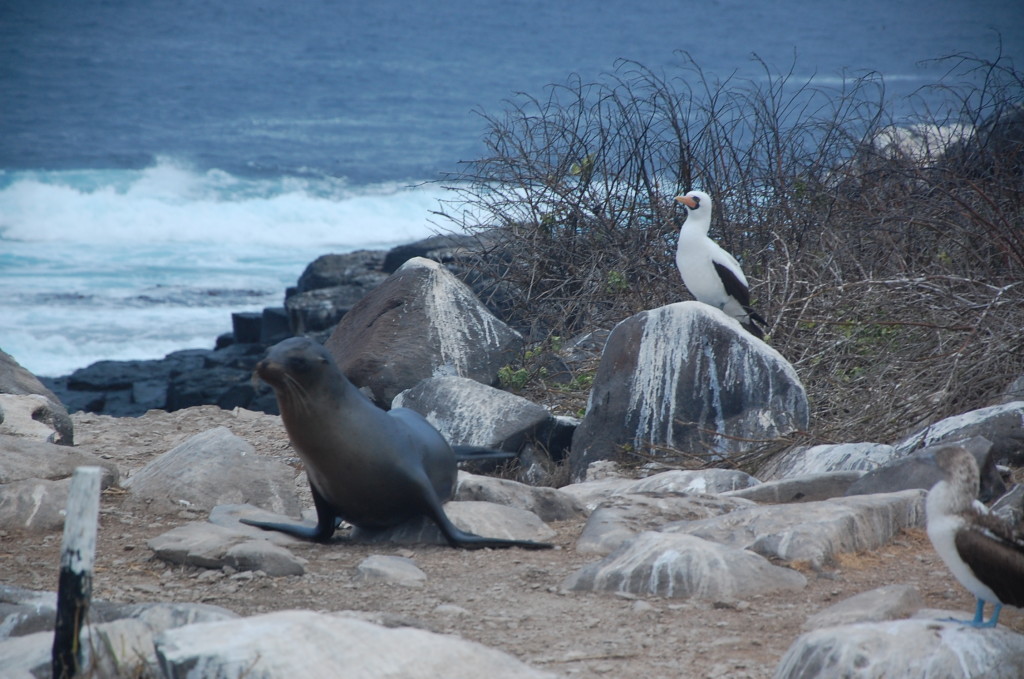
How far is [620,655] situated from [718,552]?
0.88 meters

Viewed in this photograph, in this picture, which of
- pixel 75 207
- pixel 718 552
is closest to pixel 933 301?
pixel 718 552

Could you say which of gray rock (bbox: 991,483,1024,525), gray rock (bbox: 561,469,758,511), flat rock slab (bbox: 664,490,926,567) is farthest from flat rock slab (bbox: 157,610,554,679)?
gray rock (bbox: 561,469,758,511)

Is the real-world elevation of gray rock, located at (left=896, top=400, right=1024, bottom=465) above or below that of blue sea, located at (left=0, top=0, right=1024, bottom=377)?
below

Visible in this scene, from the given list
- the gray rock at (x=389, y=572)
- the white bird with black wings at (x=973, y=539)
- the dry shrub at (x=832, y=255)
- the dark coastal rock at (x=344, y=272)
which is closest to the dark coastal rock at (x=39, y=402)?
the gray rock at (x=389, y=572)

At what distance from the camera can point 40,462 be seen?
237 inches

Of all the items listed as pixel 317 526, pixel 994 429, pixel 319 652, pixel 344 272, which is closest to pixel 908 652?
pixel 319 652

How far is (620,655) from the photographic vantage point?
360 centimetres

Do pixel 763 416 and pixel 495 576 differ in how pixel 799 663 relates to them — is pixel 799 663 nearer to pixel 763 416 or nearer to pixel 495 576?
pixel 495 576

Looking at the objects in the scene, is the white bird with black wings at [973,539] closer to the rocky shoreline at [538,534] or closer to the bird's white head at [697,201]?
the rocky shoreline at [538,534]

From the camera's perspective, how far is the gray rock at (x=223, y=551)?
461 centimetres

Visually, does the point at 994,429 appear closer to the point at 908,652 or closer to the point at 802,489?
the point at 802,489

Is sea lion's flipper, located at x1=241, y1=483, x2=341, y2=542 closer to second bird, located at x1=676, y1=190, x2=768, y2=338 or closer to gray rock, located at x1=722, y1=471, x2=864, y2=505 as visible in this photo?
gray rock, located at x1=722, y1=471, x2=864, y2=505

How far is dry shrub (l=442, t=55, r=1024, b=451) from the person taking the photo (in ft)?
22.7

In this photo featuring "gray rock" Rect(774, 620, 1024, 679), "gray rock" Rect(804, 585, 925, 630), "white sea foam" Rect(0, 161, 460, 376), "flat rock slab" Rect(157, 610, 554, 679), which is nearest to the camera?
"flat rock slab" Rect(157, 610, 554, 679)
